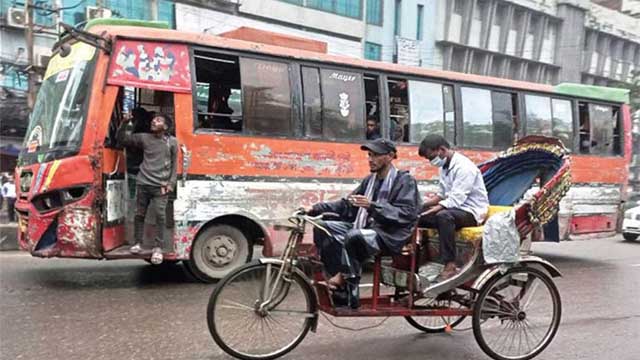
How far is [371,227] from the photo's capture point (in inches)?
168

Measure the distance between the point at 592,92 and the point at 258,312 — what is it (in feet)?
28.5

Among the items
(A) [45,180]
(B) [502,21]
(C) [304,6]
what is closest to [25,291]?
(A) [45,180]

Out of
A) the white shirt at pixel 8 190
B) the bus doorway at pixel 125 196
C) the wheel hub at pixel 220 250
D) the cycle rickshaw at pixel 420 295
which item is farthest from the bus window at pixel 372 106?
the white shirt at pixel 8 190

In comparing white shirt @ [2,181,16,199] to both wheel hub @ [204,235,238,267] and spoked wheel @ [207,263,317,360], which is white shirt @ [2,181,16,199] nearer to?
wheel hub @ [204,235,238,267]

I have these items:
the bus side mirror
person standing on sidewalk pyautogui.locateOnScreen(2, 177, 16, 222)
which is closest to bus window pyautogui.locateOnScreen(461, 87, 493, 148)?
the bus side mirror

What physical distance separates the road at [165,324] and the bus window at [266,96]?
2.05m

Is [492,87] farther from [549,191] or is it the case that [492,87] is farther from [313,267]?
[313,267]

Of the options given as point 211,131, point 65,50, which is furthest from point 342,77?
point 65,50

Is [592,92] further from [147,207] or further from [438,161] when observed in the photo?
[147,207]

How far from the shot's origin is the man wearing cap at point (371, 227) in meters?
4.11

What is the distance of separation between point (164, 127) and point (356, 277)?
11.0 feet

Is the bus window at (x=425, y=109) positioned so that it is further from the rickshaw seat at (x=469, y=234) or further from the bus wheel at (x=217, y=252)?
the rickshaw seat at (x=469, y=234)

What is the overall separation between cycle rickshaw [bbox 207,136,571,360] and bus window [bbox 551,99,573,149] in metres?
5.27

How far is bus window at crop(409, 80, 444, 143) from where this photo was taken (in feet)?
27.9
